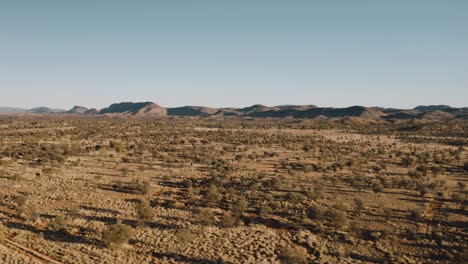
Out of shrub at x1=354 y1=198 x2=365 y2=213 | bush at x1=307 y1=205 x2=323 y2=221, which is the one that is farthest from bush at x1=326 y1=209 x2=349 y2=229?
shrub at x1=354 y1=198 x2=365 y2=213

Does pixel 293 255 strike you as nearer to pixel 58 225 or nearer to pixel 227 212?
pixel 227 212

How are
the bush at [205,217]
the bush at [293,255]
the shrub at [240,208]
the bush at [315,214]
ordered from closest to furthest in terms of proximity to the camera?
the bush at [293,255], the bush at [205,217], the bush at [315,214], the shrub at [240,208]

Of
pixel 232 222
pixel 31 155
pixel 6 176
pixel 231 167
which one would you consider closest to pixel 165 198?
pixel 232 222

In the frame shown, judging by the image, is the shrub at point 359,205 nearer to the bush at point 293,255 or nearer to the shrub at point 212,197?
the bush at point 293,255

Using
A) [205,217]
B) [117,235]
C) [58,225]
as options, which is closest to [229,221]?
[205,217]

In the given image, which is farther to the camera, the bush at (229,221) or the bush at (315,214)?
the bush at (315,214)

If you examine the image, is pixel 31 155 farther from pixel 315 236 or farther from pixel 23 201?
pixel 315 236

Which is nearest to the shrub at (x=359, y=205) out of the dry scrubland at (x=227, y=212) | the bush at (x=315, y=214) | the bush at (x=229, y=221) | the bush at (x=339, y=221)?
the dry scrubland at (x=227, y=212)

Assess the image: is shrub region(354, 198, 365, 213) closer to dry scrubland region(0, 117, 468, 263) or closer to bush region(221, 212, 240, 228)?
dry scrubland region(0, 117, 468, 263)
